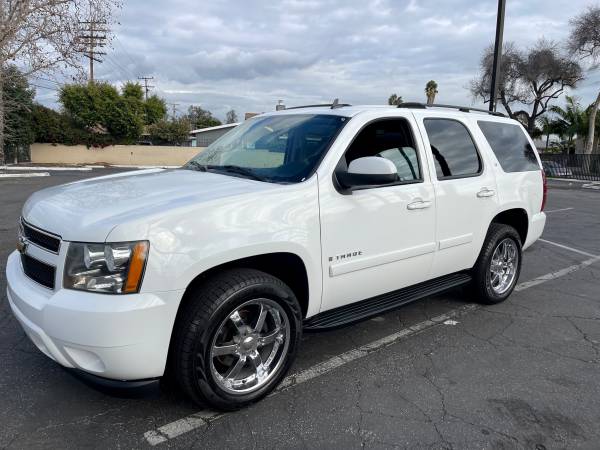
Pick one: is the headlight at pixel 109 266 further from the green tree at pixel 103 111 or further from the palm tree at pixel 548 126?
the palm tree at pixel 548 126

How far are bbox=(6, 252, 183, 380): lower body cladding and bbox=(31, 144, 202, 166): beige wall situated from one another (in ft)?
122

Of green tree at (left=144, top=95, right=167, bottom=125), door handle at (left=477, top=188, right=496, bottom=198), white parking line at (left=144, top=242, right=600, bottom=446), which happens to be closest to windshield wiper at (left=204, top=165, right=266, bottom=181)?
white parking line at (left=144, top=242, right=600, bottom=446)

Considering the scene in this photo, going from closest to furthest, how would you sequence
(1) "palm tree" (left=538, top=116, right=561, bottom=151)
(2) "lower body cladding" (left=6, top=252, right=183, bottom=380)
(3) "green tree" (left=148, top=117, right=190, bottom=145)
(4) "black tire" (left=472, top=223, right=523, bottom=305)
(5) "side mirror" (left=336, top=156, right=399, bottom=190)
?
(2) "lower body cladding" (left=6, top=252, right=183, bottom=380), (5) "side mirror" (left=336, top=156, right=399, bottom=190), (4) "black tire" (left=472, top=223, right=523, bottom=305), (1) "palm tree" (left=538, top=116, right=561, bottom=151), (3) "green tree" (left=148, top=117, right=190, bottom=145)

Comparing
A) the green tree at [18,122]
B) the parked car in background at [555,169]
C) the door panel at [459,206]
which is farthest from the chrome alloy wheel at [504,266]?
the green tree at [18,122]

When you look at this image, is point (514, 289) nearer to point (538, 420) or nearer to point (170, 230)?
point (538, 420)

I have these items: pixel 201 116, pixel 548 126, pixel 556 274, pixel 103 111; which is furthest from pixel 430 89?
pixel 201 116

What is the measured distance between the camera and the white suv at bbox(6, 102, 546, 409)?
2457 millimetres

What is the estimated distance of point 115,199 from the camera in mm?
2840

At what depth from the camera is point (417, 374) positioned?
11.3 feet

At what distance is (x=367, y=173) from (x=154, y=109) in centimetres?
4356

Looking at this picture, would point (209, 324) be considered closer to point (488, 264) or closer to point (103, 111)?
point (488, 264)

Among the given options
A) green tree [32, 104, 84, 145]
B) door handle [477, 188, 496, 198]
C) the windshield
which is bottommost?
door handle [477, 188, 496, 198]

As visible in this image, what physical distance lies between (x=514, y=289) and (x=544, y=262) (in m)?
1.72

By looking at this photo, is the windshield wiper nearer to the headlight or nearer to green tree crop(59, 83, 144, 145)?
the headlight
